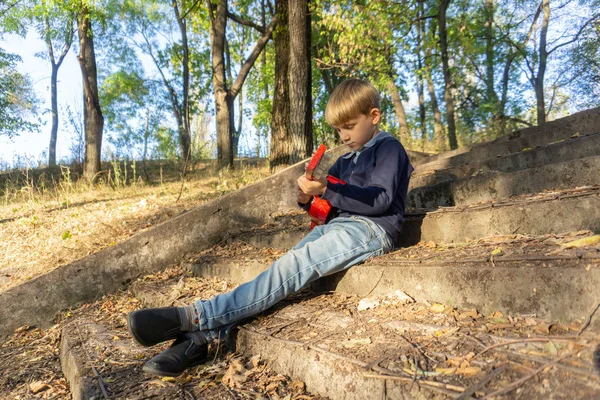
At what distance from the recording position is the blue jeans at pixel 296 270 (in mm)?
2387

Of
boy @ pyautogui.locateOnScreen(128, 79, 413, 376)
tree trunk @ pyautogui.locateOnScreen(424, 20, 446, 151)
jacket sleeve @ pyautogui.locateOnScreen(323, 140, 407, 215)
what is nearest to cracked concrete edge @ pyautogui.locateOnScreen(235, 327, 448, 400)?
boy @ pyautogui.locateOnScreen(128, 79, 413, 376)

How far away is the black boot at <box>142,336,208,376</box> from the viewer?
7.05 feet

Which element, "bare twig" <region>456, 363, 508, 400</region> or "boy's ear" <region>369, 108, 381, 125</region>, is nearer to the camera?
"bare twig" <region>456, 363, 508, 400</region>

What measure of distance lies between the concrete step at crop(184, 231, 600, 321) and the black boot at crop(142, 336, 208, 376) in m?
0.87

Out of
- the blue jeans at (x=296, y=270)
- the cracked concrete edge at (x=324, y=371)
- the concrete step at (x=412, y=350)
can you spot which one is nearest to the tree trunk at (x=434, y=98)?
the blue jeans at (x=296, y=270)

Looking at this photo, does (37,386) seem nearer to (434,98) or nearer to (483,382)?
(483,382)

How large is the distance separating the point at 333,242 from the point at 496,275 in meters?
0.95

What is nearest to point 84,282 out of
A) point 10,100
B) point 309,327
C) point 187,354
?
point 187,354

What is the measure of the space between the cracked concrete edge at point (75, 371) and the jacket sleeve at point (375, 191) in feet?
5.22

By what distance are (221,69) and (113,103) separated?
32.2 meters

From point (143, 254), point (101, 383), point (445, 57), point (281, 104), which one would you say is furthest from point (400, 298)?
point (445, 57)

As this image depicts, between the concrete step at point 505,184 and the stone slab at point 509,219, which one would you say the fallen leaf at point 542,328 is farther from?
the concrete step at point 505,184

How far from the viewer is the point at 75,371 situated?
2.34 meters

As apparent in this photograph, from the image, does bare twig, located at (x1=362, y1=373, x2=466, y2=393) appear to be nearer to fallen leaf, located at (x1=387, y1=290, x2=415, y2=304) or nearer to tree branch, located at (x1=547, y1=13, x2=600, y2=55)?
fallen leaf, located at (x1=387, y1=290, x2=415, y2=304)
